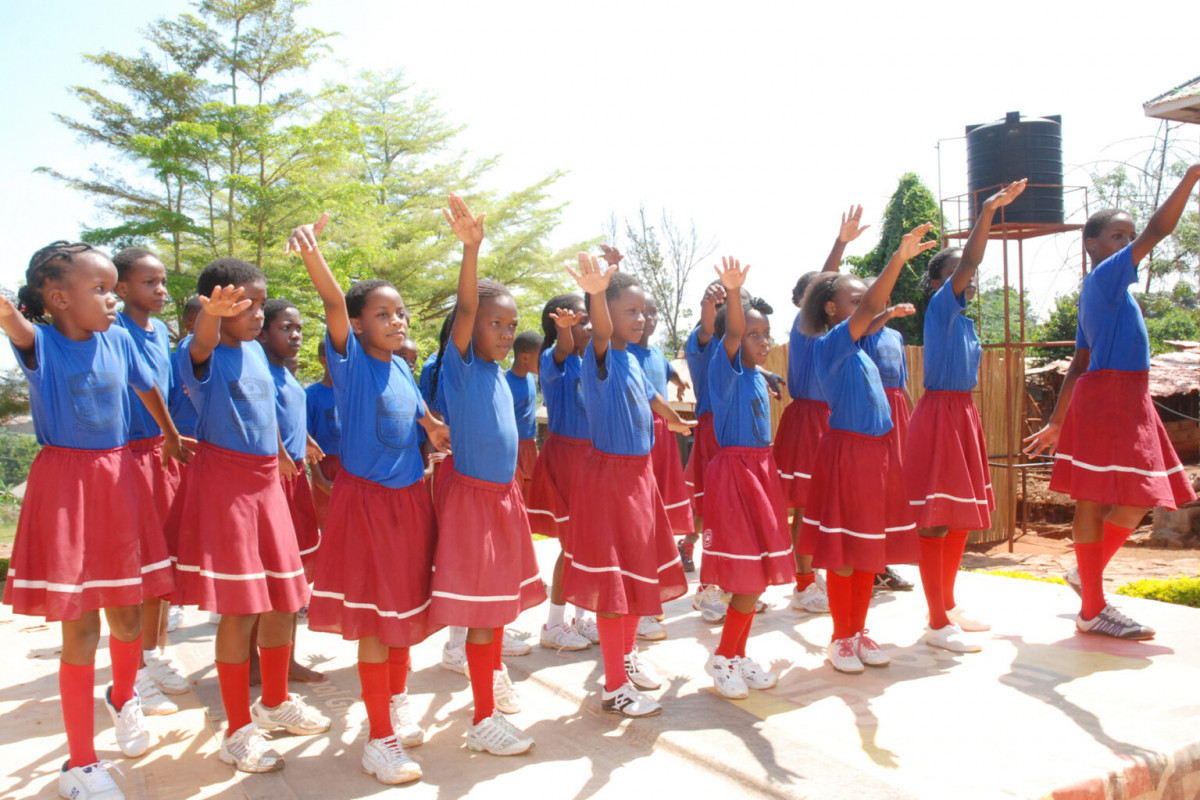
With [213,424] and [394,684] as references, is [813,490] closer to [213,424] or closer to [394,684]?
[394,684]

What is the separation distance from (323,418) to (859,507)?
3220 mm

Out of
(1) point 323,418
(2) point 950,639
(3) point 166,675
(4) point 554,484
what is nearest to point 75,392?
(3) point 166,675

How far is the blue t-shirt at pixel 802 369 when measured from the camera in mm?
5262

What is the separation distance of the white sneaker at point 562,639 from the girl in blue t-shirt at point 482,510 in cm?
129

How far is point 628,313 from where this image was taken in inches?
156

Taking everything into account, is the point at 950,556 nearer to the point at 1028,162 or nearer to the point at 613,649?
the point at 613,649

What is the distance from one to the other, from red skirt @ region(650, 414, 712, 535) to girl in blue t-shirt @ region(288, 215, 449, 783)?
2.26 metres

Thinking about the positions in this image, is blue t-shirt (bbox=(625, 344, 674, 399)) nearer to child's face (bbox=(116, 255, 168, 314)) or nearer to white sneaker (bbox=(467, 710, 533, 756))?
white sneaker (bbox=(467, 710, 533, 756))

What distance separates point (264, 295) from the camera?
3.75m

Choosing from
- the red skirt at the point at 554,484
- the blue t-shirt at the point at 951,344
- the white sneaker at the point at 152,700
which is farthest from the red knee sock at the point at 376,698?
the blue t-shirt at the point at 951,344

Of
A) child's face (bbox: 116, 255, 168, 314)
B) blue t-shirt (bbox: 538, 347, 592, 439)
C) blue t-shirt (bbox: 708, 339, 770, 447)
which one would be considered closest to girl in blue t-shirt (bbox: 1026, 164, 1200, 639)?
blue t-shirt (bbox: 708, 339, 770, 447)

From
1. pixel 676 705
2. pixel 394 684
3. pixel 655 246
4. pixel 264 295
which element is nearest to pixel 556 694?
pixel 676 705

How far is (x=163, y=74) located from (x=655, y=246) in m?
22.8

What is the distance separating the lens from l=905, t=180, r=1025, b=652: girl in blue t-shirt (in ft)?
15.3
